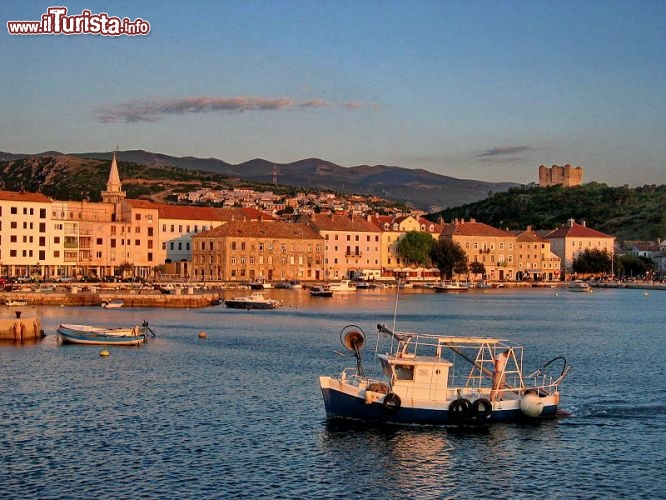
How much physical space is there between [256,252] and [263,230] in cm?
349

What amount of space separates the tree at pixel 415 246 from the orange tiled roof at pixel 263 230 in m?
14.7

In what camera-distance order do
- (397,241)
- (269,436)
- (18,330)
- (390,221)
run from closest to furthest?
(269,436), (18,330), (397,241), (390,221)

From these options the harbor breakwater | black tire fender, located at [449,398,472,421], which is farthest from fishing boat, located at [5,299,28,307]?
black tire fender, located at [449,398,472,421]

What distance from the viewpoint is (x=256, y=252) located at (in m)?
134

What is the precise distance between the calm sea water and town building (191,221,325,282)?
3026 inches

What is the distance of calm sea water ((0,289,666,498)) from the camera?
24.8 metres

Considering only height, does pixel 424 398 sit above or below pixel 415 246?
below

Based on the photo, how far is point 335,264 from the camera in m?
146

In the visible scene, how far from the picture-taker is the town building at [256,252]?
433 ft

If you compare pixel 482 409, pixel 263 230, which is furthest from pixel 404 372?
pixel 263 230

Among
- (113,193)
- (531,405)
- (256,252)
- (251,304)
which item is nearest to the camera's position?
(531,405)

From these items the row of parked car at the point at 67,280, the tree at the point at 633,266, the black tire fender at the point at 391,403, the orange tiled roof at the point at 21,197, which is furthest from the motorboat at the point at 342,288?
the black tire fender at the point at 391,403

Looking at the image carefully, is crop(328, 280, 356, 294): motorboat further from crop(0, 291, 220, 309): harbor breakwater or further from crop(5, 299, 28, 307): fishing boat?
crop(5, 299, 28, 307): fishing boat

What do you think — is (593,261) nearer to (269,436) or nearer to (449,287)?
(449,287)
